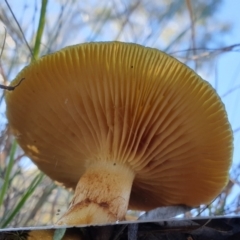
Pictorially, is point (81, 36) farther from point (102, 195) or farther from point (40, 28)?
point (102, 195)

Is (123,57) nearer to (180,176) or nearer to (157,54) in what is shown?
(157,54)

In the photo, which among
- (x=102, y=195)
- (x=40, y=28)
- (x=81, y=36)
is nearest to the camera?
(x=102, y=195)

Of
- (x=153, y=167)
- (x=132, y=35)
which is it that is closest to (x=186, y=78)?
(x=153, y=167)

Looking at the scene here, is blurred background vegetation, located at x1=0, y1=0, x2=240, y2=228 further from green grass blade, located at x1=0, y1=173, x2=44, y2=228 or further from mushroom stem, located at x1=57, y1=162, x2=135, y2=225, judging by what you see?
mushroom stem, located at x1=57, y1=162, x2=135, y2=225

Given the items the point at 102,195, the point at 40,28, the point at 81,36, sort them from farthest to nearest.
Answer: the point at 81,36
the point at 40,28
the point at 102,195

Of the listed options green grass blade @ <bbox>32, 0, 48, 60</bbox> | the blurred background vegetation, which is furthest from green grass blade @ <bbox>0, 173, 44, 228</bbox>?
green grass blade @ <bbox>32, 0, 48, 60</bbox>

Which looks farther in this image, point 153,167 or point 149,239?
point 153,167

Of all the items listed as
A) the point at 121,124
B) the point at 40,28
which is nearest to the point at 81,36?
the point at 40,28
